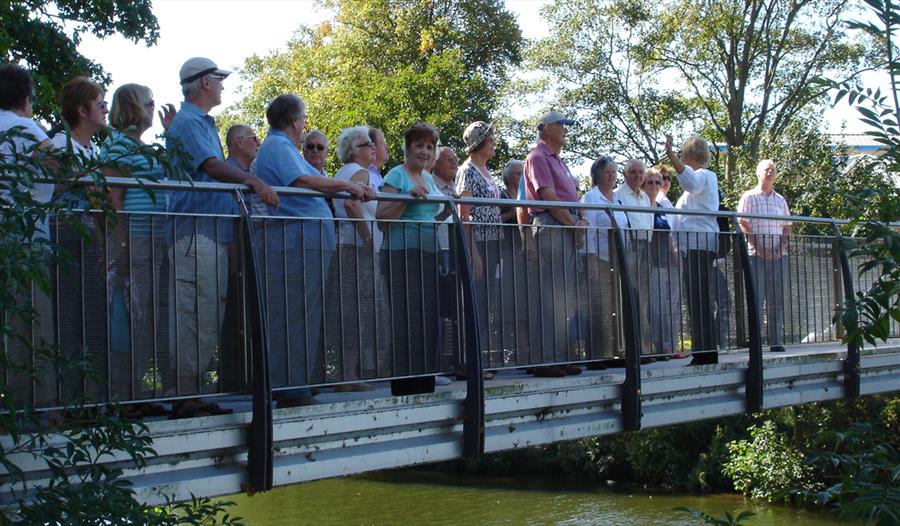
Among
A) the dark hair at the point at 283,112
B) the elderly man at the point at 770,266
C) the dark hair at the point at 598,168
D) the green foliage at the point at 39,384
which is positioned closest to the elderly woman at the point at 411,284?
the dark hair at the point at 283,112

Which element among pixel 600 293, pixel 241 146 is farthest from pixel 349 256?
pixel 600 293

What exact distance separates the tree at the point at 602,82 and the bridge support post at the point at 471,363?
31.4 m

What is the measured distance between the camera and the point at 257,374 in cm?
564

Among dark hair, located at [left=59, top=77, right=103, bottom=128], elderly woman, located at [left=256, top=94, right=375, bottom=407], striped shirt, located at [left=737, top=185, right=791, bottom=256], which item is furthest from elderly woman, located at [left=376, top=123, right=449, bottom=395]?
striped shirt, located at [left=737, top=185, right=791, bottom=256]

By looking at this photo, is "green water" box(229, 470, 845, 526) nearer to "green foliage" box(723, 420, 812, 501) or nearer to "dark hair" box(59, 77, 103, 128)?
"green foliage" box(723, 420, 812, 501)

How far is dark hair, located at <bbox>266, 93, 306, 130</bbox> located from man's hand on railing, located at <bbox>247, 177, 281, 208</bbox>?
38.3 inches

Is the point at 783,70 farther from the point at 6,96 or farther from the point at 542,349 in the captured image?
the point at 6,96

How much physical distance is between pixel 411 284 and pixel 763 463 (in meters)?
20.4

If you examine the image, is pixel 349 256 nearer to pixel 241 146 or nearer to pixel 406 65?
pixel 241 146

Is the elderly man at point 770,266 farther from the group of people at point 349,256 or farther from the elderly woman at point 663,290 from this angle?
the elderly woman at point 663,290

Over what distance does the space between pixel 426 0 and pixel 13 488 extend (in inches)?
1472

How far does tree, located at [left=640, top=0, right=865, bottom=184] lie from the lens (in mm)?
37281

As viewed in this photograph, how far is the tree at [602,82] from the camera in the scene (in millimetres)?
37969

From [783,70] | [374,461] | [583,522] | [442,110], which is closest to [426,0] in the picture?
[442,110]
